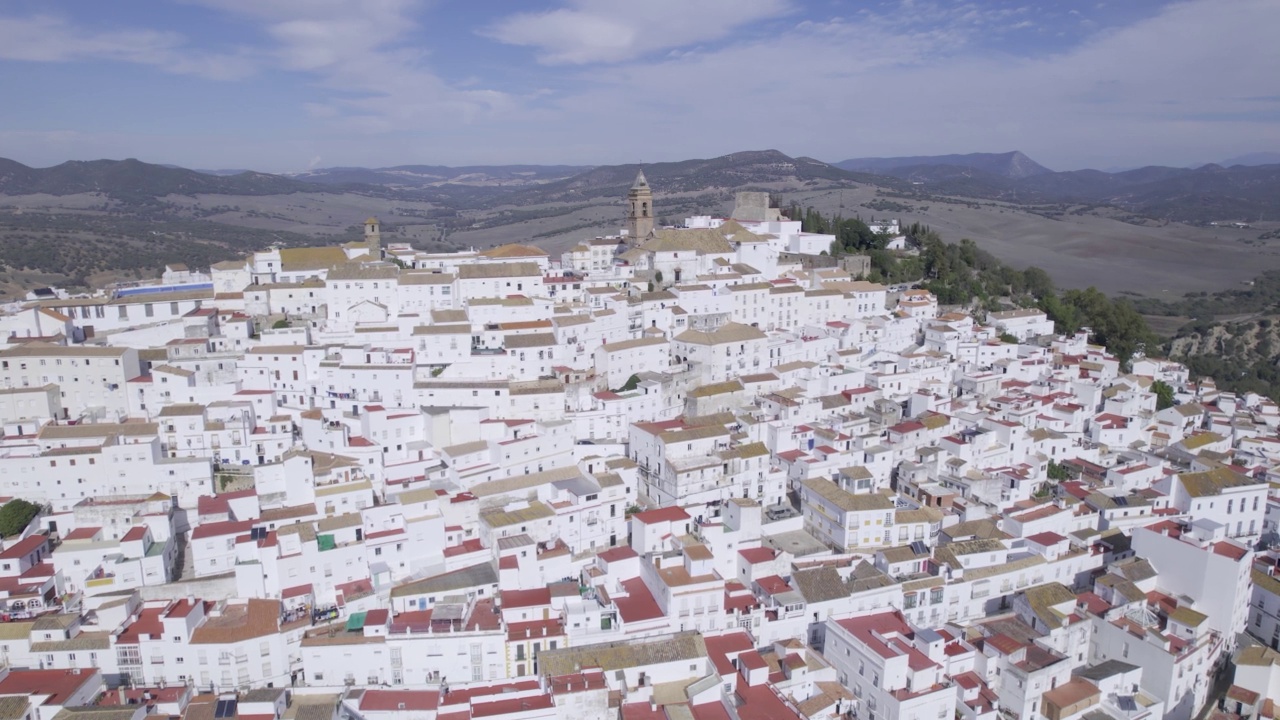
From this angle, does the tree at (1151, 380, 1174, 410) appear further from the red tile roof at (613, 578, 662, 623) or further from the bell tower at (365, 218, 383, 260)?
the bell tower at (365, 218, 383, 260)

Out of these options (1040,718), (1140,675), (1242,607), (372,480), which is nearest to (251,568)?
(372,480)

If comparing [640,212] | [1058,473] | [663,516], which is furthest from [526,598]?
[640,212]

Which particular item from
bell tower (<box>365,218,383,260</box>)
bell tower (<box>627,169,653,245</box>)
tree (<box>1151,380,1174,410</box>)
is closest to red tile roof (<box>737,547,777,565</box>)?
tree (<box>1151,380,1174,410</box>)

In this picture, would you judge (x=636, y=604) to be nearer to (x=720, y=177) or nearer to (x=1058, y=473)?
(x=1058, y=473)

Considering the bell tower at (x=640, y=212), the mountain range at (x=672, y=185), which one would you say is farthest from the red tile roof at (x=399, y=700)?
the mountain range at (x=672, y=185)

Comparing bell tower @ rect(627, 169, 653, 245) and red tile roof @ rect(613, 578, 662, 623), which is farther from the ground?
bell tower @ rect(627, 169, 653, 245)

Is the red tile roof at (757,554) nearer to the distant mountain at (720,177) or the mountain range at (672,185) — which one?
the distant mountain at (720,177)

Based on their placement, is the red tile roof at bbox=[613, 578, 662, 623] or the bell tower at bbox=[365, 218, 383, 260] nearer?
the red tile roof at bbox=[613, 578, 662, 623]
